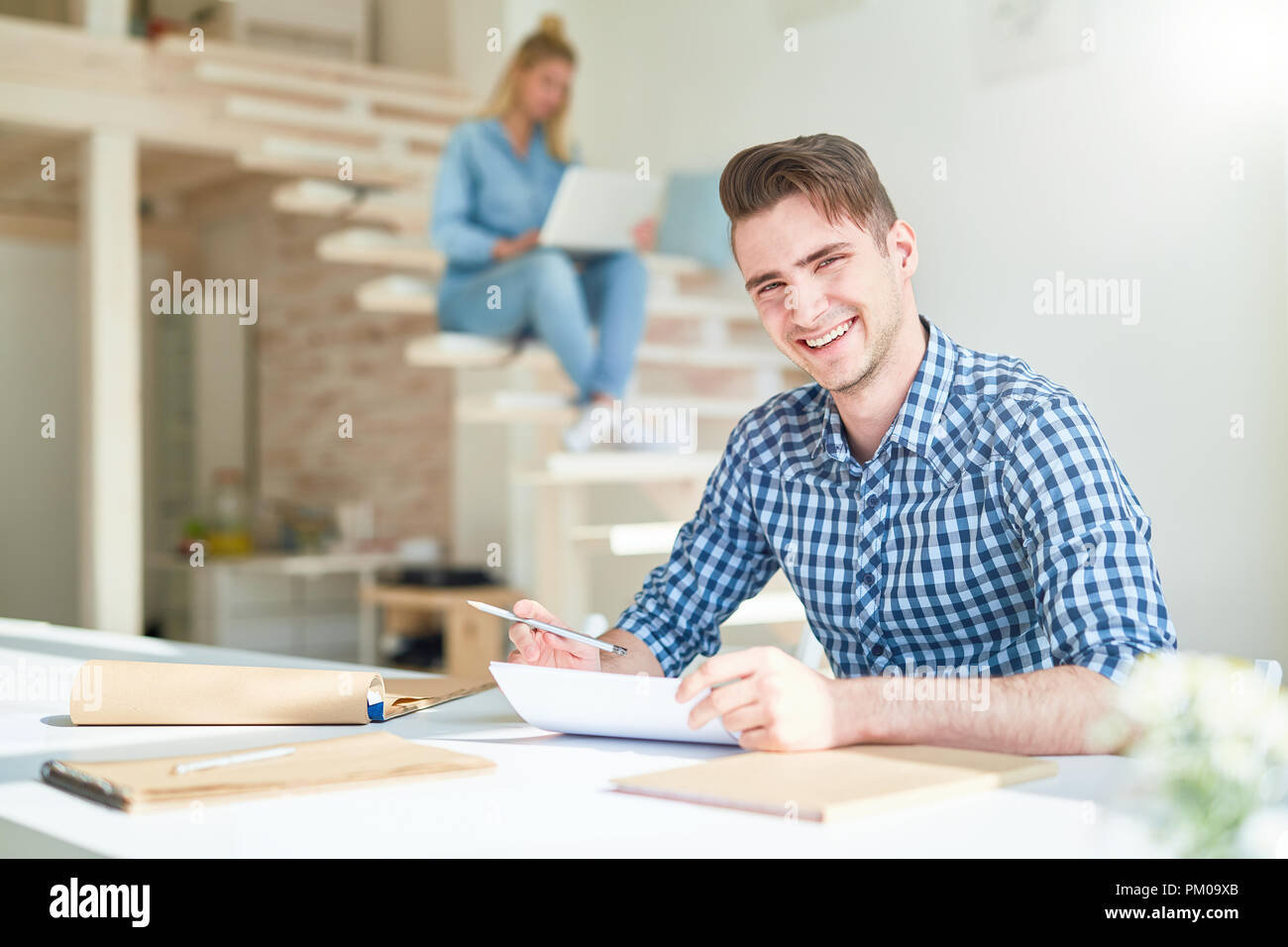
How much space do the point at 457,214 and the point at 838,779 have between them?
11.1 ft

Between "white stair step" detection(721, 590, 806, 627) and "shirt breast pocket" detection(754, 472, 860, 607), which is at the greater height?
"shirt breast pocket" detection(754, 472, 860, 607)

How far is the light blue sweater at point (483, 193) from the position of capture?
4.00 m

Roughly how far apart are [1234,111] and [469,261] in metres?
2.22

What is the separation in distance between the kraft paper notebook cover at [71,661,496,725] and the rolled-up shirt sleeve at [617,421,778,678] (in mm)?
486

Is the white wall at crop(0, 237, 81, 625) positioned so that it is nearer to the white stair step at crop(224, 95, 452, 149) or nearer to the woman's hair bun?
the white stair step at crop(224, 95, 452, 149)

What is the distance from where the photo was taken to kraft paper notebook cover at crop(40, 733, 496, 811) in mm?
908

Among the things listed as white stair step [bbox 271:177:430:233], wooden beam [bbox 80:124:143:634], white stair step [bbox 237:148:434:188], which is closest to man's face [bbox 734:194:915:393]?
white stair step [bbox 271:177:430:233]

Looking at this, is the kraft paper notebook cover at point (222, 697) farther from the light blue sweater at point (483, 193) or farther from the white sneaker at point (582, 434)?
the light blue sweater at point (483, 193)

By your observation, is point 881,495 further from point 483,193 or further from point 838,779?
point 483,193

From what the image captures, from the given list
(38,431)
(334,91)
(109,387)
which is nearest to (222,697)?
(109,387)

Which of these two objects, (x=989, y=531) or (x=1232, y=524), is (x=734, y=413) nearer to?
(x=1232, y=524)

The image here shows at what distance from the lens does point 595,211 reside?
3.85m
